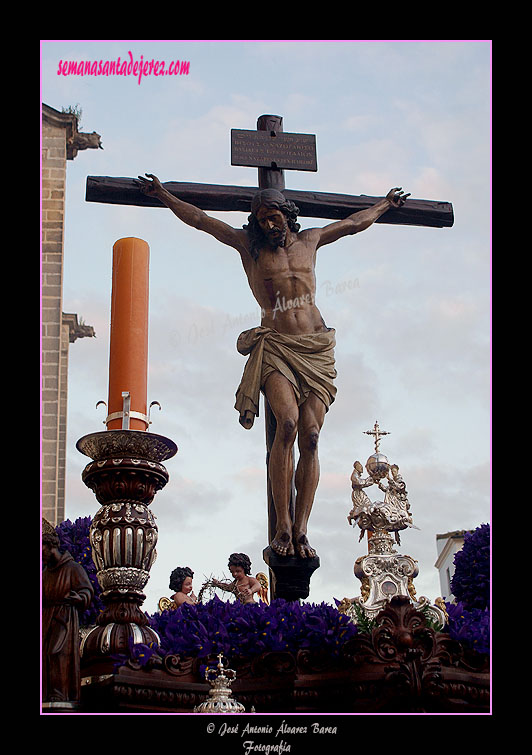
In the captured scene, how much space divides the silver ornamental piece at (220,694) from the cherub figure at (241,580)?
1.32 m

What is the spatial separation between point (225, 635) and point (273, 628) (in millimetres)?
186

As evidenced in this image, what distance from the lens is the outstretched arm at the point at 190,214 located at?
625 cm

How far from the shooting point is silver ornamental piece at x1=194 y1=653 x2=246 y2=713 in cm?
371

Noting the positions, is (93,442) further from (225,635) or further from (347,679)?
(347,679)

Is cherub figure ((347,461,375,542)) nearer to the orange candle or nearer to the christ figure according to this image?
the christ figure

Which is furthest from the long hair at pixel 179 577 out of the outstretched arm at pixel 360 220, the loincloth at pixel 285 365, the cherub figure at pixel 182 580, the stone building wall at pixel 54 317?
the stone building wall at pixel 54 317

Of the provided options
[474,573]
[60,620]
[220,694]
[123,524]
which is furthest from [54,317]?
[220,694]

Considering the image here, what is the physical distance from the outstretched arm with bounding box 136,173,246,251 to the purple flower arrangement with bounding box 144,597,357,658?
2568 millimetres

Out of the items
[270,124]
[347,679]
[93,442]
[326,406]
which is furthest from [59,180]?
[347,679]

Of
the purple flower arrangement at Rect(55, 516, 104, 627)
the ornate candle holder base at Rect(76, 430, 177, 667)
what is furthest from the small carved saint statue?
the purple flower arrangement at Rect(55, 516, 104, 627)

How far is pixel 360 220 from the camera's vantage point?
654 cm

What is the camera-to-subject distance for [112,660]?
3.94m

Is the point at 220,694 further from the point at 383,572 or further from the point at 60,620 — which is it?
the point at 383,572

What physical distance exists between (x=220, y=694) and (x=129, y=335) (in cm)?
159
